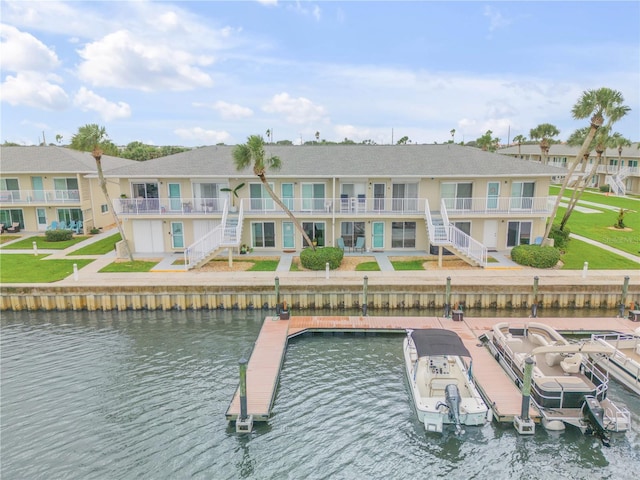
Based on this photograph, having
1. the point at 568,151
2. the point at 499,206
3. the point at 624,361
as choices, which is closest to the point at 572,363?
the point at 624,361

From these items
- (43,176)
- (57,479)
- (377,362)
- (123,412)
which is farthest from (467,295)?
(43,176)

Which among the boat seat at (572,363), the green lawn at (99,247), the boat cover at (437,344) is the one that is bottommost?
the boat seat at (572,363)

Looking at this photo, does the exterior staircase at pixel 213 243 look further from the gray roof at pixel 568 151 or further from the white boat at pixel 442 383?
the gray roof at pixel 568 151

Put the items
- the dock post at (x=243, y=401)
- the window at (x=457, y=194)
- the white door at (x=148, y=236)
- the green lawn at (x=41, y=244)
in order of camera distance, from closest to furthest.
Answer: the dock post at (x=243, y=401) → the window at (x=457, y=194) → the white door at (x=148, y=236) → the green lawn at (x=41, y=244)

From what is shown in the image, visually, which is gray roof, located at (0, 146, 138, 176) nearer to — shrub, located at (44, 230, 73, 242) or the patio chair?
the patio chair

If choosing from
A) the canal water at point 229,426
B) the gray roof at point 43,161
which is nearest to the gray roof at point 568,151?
the canal water at point 229,426

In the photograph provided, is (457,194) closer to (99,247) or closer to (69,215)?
(99,247)
